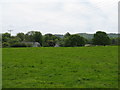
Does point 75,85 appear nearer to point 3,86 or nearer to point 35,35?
point 3,86

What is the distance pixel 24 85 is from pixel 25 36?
9190 centimetres

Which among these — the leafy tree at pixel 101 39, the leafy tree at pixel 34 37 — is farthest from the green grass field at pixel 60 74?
the leafy tree at pixel 34 37

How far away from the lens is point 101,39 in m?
66.6

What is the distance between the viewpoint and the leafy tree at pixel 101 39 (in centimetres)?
6542

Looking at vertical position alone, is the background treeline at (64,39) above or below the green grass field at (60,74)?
above

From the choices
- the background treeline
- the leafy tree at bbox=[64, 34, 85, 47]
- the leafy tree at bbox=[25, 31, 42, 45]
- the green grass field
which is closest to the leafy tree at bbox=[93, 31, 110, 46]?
the background treeline

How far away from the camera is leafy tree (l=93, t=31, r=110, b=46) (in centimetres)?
6542

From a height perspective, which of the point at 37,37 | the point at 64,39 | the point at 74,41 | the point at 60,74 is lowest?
the point at 60,74

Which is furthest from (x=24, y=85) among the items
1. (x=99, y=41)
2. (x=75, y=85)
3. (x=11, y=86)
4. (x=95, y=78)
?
(x=99, y=41)

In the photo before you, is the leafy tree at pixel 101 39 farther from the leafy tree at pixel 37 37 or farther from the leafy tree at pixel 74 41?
the leafy tree at pixel 37 37

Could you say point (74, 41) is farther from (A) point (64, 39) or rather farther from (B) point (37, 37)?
(B) point (37, 37)

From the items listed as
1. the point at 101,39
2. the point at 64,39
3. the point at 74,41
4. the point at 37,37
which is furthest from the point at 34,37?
the point at 101,39

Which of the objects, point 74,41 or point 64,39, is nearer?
point 74,41

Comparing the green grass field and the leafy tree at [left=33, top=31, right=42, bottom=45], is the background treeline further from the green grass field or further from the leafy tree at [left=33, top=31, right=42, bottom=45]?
the green grass field
